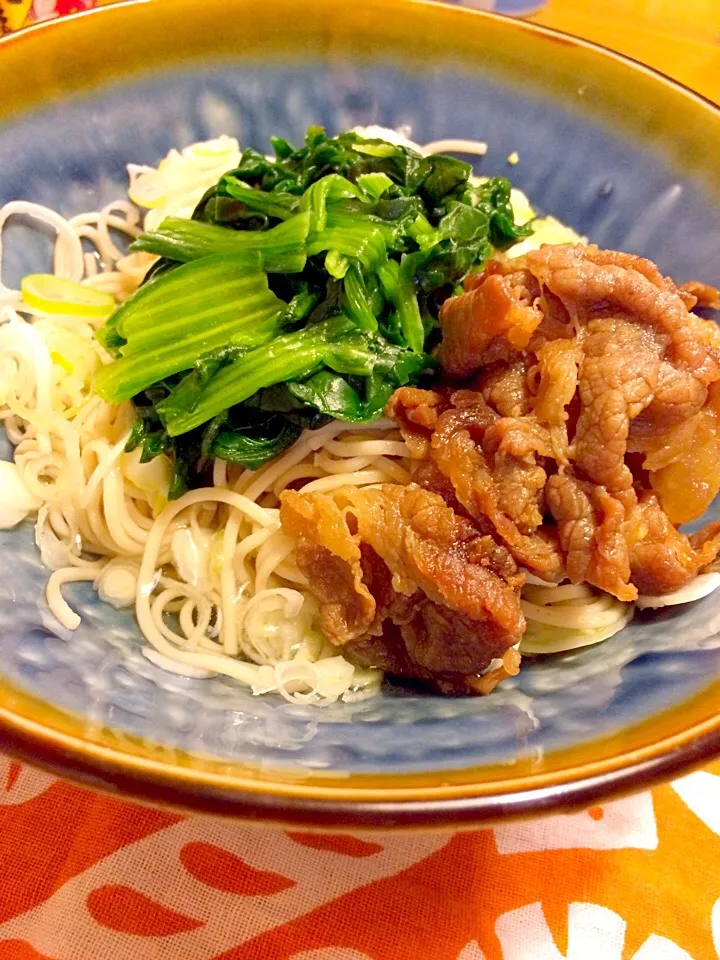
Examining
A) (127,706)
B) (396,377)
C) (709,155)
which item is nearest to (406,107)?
(709,155)

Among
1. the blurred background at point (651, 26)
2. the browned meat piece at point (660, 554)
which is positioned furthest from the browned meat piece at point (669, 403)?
the blurred background at point (651, 26)

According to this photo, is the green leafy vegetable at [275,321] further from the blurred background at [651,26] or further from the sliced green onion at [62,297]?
the blurred background at [651,26]

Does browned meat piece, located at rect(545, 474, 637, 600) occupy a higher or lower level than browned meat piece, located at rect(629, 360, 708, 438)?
lower

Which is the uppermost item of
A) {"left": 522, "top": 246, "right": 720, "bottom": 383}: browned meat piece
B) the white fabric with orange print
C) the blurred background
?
the blurred background

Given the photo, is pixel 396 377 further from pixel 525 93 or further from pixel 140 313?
pixel 525 93

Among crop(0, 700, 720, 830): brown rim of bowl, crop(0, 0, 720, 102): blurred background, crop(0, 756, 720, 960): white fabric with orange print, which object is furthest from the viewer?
crop(0, 0, 720, 102): blurred background

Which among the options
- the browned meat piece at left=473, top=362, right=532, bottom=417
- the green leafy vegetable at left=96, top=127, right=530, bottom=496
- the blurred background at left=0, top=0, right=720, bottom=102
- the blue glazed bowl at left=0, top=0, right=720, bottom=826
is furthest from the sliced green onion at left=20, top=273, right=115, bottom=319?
the blurred background at left=0, top=0, right=720, bottom=102

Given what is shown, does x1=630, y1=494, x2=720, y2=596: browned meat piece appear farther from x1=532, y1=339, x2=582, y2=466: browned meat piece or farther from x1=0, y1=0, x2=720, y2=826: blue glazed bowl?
x1=532, y1=339, x2=582, y2=466: browned meat piece
